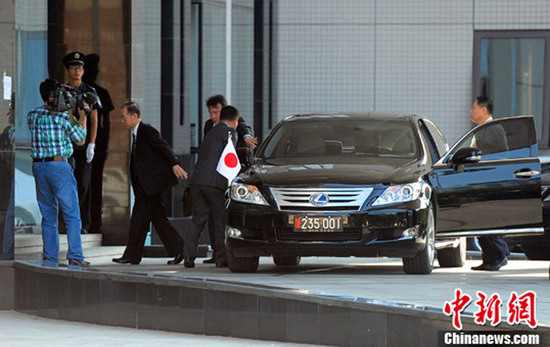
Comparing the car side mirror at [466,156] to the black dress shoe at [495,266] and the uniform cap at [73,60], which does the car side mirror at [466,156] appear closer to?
the black dress shoe at [495,266]

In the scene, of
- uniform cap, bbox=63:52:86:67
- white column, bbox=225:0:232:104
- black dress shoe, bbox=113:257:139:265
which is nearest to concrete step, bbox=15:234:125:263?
black dress shoe, bbox=113:257:139:265

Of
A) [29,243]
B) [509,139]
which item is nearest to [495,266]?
[509,139]

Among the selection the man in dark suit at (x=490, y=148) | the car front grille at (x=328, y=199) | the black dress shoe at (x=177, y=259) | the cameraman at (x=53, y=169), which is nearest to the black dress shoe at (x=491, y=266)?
the man in dark suit at (x=490, y=148)

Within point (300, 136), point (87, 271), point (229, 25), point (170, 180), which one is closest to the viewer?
point (87, 271)

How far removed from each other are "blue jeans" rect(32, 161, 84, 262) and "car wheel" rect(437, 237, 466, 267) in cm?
383

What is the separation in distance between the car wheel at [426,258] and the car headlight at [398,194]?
0.28 meters

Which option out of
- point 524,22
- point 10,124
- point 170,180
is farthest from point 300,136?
point 524,22

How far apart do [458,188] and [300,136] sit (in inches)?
70.4

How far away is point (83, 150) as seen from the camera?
1515 cm

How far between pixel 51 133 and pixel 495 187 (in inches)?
159

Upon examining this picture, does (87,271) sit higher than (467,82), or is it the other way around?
(467,82)

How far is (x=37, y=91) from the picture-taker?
49.3ft

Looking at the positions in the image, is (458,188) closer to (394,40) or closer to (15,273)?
(15,273)

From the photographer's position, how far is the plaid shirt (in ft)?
39.3
